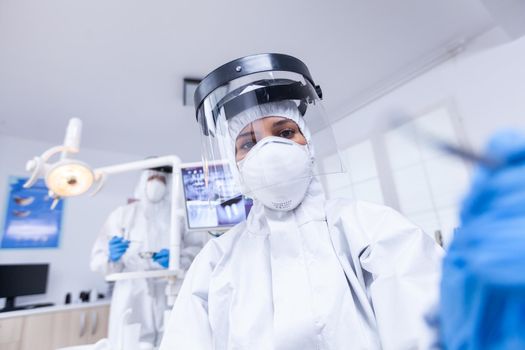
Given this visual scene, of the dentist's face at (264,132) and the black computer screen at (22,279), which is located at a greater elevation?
the dentist's face at (264,132)

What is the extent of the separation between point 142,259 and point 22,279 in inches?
61.2

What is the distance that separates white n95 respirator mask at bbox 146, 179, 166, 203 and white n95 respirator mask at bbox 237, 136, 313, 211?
1.30 m

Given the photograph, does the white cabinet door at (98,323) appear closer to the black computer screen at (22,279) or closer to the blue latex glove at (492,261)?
the black computer screen at (22,279)

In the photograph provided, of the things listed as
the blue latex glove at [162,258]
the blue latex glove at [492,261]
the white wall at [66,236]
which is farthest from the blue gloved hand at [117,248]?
the blue latex glove at [492,261]

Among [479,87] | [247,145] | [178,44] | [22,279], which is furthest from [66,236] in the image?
[479,87]

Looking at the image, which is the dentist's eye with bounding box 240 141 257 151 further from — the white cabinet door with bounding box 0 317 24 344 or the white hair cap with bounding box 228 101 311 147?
the white cabinet door with bounding box 0 317 24 344

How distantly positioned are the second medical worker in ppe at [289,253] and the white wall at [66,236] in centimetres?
267

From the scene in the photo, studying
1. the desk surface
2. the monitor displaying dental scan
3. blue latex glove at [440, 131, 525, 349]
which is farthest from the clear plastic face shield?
the desk surface

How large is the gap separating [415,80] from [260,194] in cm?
207

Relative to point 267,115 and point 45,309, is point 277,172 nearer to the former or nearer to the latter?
point 267,115

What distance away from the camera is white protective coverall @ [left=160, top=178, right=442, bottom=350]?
0.50 metres

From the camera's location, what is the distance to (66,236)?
2.76 meters

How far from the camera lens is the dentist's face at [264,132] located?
73cm

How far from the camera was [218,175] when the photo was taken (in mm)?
879
